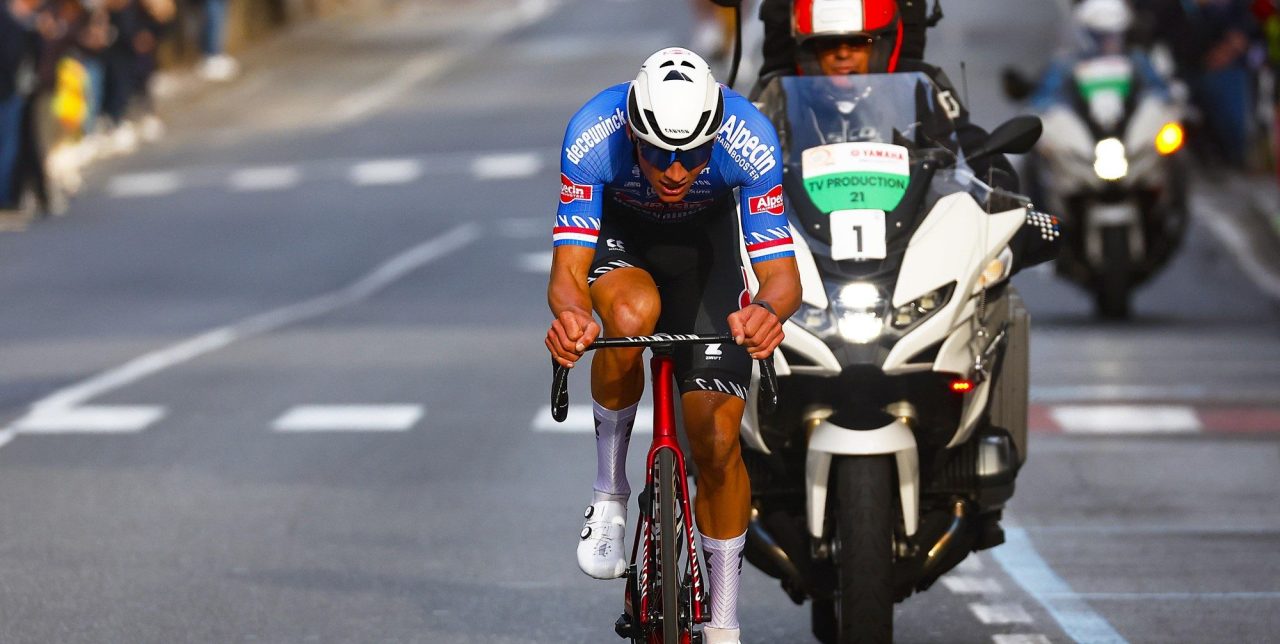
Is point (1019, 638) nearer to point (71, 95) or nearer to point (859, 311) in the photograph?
point (859, 311)

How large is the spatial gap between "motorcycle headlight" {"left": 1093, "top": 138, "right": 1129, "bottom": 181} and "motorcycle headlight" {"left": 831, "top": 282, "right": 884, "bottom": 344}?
36.6 feet

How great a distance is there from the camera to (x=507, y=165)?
37312 millimetres

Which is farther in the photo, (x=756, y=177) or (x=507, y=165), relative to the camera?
(x=507, y=165)

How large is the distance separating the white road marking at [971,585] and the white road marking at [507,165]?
1030 inches

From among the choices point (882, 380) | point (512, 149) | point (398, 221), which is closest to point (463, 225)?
point (398, 221)

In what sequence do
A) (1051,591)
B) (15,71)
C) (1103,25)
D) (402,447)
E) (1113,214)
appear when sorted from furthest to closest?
(15,71), (1103,25), (1113,214), (402,447), (1051,591)

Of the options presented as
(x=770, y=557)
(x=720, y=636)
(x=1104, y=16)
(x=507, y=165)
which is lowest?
(x=507, y=165)

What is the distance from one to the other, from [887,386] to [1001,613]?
1.69 meters

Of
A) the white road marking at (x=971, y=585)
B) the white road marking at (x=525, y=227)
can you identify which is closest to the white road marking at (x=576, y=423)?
the white road marking at (x=971, y=585)

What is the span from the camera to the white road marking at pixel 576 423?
47.0 feet

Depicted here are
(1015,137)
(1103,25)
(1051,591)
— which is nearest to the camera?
(1015,137)

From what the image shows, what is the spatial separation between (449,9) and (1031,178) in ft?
179

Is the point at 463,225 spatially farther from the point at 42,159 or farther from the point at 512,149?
the point at 512,149

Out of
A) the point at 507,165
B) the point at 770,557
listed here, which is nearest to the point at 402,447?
the point at 770,557
